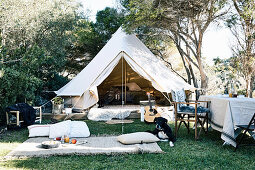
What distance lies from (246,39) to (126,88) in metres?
3.62

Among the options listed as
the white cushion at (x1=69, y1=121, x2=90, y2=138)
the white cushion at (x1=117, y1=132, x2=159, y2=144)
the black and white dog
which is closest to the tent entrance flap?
the white cushion at (x1=69, y1=121, x2=90, y2=138)

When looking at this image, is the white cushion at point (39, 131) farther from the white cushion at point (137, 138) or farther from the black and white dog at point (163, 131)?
the black and white dog at point (163, 131)

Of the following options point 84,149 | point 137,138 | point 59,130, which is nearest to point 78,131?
point 59,130

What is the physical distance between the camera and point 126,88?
7527 millimetres

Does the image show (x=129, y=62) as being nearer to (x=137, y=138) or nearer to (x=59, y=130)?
(x=59, y=130)

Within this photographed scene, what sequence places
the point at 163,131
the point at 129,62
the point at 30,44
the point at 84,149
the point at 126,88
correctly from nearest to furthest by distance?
the point at 84,149
the point at 163,131
the point at 129,62
the point at 30,44
the point at 126,88

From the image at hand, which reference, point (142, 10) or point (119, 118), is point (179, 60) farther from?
point (119, 118)

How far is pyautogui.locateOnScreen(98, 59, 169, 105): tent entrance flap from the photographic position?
7145mm

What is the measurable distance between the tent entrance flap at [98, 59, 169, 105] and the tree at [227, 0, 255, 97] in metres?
2.25

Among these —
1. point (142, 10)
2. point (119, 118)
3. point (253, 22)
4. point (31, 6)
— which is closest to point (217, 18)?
point (253, 22)

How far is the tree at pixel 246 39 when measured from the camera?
5.46 meters

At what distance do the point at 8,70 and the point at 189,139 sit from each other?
3.47m

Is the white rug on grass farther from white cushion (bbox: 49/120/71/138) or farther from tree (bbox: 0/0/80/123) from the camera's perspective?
tree (bbox: 0/0/80/123)

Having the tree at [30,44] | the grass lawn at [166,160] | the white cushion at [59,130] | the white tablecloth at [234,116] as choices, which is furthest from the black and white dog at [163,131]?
the tree at [30,44]
